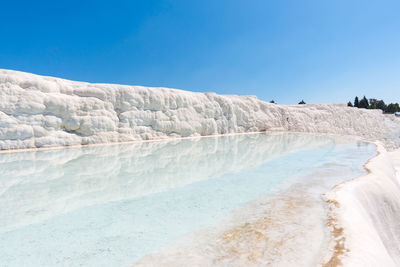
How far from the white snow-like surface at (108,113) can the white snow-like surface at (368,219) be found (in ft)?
37.4

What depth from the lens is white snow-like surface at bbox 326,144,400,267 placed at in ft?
6.21

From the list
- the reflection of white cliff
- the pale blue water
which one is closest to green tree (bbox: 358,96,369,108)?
the pale blue water

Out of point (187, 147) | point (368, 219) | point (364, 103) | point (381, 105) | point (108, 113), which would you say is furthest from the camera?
point (381, 105)

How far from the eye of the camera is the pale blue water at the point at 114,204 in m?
2.06

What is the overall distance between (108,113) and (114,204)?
1022 centimetres

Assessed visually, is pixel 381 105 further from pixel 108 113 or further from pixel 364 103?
pixel 108 113

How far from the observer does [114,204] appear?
319 centimetres

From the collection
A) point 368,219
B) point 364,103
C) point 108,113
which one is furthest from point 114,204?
point 364,103

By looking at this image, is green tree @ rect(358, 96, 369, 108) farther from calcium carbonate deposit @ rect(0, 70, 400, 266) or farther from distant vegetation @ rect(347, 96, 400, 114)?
calcium carbonate deposit @ rect(0, 70, 400, 266)

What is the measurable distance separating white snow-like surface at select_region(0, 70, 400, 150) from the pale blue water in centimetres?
496

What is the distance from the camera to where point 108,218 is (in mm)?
2723

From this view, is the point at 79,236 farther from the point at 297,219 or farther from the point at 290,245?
the point at 297,219

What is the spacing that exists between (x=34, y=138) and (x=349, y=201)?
1174cm

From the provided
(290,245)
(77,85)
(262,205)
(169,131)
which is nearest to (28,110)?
(77,85)
